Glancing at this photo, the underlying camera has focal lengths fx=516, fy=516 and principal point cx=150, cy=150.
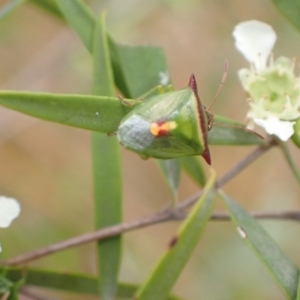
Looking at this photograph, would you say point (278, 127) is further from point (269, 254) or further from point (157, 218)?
point (157, 218)

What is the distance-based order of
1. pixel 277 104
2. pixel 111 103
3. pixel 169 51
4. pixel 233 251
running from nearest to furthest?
pixel 111 103, pixel 277 104, pixel 233 251, pixel 169 51

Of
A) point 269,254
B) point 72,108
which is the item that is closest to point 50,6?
point 72,108

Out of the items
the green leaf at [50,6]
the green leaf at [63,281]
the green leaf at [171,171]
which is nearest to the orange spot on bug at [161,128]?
the green leaf at [171,171]

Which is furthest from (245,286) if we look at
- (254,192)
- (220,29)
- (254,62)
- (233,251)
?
(254,62)

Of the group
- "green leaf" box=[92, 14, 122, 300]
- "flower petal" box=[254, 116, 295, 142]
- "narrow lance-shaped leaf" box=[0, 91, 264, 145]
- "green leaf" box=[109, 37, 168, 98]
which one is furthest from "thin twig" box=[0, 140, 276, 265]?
"narrow lance-shaped leaf" box=[0, 91, 264, 145]

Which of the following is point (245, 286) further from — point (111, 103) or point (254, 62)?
point (111, 103)

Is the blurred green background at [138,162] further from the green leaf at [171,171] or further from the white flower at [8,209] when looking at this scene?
the white flower at [8,209]
